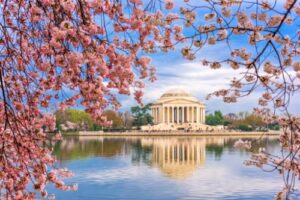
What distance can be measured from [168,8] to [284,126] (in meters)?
1.63

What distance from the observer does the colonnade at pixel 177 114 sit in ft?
337

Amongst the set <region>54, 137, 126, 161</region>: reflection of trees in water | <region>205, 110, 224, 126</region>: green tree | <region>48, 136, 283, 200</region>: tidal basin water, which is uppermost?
<region>205, 110, 224, 126</region>: green tree

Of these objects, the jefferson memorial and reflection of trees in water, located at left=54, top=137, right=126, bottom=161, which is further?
the jefferson memorial

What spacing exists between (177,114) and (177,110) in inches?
34.8

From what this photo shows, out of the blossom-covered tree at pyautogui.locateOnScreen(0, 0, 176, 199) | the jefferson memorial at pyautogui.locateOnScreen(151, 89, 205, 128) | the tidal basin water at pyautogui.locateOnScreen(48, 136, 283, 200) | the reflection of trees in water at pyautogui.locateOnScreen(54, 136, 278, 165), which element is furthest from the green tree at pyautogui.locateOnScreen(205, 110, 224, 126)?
the blossom-covered tree at pyautogui.locateOnScreen(0, 0, 176, 199)

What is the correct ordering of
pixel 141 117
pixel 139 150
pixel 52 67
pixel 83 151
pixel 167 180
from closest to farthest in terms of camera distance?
pixel 52 67 < pixel 167 180 < pixel 83 151 < pixel 139 150 < pixel 141 117

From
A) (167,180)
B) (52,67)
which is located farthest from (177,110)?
(52,67)

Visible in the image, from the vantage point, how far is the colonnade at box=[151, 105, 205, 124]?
337 ft

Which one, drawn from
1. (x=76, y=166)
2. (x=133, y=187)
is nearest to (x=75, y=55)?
(x=133, y=187)

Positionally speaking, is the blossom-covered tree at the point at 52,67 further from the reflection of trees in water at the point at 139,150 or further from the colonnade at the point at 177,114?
the colonnade at the point at 177,114

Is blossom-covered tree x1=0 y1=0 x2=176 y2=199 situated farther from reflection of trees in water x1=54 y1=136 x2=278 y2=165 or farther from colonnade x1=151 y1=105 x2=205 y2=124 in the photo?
colonnade x1=151 y1=105 x2=205 y2=124

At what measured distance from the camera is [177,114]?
10506 centimetres

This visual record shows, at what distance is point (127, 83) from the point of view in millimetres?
4367

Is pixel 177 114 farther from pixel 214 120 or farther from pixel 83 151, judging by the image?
pixel 83 151
